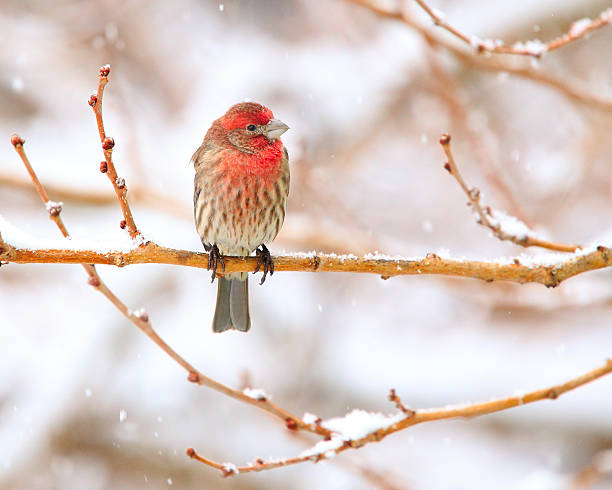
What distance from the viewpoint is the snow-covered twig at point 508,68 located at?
15.4ft

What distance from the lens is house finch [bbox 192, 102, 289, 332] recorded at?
14.8 feet

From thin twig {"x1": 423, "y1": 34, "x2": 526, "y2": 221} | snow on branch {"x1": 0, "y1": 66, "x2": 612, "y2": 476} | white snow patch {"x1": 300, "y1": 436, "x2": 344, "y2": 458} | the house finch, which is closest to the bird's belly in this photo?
the house finch

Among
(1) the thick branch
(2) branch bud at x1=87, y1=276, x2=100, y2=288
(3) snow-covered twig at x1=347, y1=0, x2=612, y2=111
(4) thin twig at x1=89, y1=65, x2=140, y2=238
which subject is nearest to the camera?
(4) thin twig at x1=89, y1=65, x2=140, y2=238

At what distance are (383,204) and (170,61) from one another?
3.15 meters

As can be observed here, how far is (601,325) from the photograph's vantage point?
888 centimetres

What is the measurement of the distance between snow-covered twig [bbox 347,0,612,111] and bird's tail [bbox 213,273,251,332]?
5.81 feet

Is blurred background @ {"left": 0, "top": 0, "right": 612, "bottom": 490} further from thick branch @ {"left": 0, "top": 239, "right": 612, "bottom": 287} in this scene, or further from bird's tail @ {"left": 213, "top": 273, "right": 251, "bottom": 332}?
thick branch @ {"left": 0, "top": 239, "right": 612, "bottom": 287}

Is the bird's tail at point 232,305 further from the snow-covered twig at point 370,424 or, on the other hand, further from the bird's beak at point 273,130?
the snow-covered twig at point 370,424

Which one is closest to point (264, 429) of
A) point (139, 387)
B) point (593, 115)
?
point (139, 387)

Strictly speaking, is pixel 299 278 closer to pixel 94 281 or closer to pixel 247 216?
pixel 247 216

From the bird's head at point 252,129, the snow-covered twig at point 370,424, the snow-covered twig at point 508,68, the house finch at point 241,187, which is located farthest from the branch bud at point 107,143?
the snow-covered twig at point 508,68

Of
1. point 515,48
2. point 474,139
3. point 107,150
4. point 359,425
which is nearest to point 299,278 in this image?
point 474,139

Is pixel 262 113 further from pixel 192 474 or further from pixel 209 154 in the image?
pixel 192 474

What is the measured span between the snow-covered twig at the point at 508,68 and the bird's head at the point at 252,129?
36.2 inches
